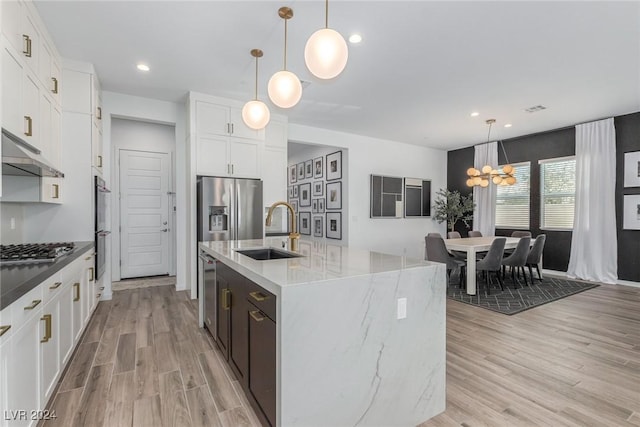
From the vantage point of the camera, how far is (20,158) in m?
1.99

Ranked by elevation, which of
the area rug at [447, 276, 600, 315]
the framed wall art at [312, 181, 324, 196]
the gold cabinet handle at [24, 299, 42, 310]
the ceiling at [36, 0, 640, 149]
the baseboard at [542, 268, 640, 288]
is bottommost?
the area rug at [447, 276, 600, 315]

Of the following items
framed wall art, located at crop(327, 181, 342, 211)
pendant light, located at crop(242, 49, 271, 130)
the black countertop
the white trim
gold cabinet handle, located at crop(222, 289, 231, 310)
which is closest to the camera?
the black countertop

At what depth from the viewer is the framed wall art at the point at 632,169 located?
4.87 meters

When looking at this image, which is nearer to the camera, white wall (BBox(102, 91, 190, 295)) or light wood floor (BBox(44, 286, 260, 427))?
light wood floor (BBox(44, 286, 260, 427))

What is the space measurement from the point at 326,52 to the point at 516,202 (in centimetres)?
623

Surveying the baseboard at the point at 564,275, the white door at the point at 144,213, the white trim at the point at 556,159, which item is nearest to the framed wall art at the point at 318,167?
the white door at the point at 144,213

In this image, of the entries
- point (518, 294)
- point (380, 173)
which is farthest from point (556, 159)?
point (380, 173)

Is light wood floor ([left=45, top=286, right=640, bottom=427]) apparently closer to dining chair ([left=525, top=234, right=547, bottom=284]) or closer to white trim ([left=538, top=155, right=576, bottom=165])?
dining chair ([left=525, top=234, right=547, bottom=284])

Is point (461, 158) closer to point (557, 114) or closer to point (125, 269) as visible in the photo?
point (557, 114)

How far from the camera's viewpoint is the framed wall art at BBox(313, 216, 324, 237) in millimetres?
7379

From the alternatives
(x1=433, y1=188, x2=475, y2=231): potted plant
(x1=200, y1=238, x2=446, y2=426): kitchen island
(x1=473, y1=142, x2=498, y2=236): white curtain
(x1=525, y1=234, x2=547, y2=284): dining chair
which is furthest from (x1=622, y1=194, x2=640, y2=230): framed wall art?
(x1=200, y1=238, x2=446, y2=426): kitchen island

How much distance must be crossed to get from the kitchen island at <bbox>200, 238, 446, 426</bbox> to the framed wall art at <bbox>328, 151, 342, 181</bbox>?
16.5 feet

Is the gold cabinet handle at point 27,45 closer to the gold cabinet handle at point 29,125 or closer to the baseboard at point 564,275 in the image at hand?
the gold cabinet handle at point 29,125

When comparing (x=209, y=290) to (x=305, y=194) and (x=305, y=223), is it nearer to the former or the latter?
(x=305, y=223)
